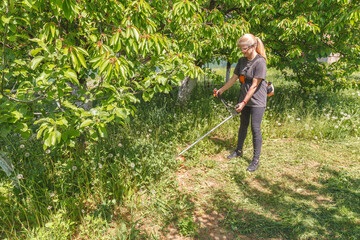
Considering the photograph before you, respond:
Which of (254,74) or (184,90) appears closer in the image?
(254,74)

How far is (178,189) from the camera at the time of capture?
11.1ft

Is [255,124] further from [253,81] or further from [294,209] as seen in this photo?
[294,209]

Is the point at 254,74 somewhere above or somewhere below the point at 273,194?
above

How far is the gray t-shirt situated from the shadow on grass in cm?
127

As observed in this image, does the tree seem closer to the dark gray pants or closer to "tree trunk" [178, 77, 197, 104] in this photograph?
the dark gray pants

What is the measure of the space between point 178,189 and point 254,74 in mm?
2047

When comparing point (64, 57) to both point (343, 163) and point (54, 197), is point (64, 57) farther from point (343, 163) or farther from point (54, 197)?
point (343, 163)

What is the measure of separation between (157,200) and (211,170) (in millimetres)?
1245

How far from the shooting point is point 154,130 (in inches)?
178

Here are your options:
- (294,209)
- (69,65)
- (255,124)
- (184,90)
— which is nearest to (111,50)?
(69,65)

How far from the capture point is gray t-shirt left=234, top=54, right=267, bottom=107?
10.8 ft

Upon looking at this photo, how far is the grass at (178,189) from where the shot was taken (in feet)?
8.69

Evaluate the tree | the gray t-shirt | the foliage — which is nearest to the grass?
the foliage

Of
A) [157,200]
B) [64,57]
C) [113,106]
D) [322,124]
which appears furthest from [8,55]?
[322,124]
